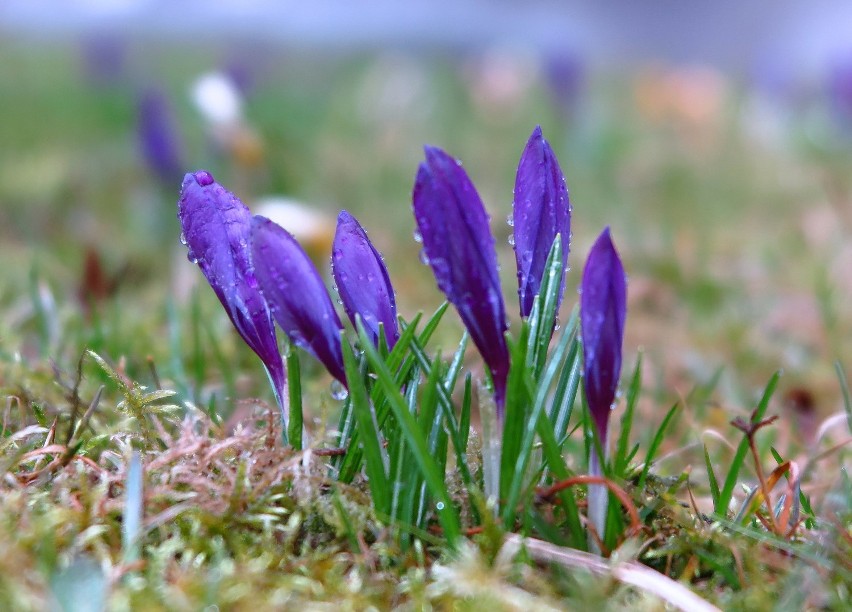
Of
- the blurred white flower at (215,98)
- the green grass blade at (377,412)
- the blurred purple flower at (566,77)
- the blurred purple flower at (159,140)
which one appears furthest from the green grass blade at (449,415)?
the blurred purple flower at (566,77)

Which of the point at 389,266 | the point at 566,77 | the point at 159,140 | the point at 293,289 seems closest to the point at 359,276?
the point at 293,289

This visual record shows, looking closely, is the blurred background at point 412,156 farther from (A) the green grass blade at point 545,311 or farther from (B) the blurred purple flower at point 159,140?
(A) the green grass blade at point 545,311

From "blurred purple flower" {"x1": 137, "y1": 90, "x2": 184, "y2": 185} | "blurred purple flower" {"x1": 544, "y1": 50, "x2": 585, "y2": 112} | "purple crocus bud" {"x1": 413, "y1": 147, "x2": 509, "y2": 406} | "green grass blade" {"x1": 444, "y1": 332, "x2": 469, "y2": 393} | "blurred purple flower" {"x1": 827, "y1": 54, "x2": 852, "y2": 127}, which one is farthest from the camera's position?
"blurred purple flower" {"x1": 827, "y1": 54, "x2": 852, "y2": 127}

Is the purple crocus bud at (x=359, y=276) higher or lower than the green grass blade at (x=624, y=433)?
higher

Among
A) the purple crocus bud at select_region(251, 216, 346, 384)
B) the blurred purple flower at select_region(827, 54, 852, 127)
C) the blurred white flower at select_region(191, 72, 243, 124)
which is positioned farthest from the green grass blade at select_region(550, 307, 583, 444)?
the blurred purple flower at select_region(827, 54, 852, 127)

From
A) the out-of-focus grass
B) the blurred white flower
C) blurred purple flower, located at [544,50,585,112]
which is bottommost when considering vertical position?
the out-of-focus grass

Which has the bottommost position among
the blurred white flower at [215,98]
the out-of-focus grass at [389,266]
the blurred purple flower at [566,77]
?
the out-of-focus grass at [389,266]

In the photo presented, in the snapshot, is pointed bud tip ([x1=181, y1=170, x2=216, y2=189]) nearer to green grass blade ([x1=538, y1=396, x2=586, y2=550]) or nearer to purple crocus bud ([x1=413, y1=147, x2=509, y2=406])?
purple crocus bud ([x1=413, y1=147, x2=509, y2=406])
